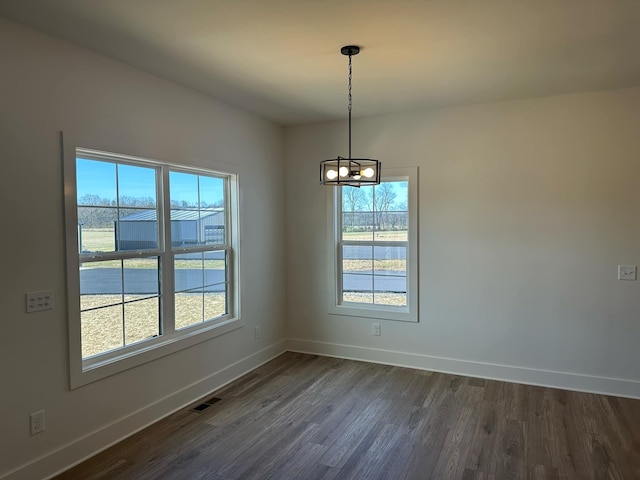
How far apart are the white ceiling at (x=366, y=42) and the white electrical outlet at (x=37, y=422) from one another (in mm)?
2246


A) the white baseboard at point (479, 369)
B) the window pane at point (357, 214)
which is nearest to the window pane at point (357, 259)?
the window pane at point (357, 214)

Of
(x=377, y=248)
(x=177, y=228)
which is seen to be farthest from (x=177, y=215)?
(x=377, y=248)

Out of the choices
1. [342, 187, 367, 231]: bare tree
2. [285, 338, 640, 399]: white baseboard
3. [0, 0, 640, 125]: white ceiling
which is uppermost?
[0, 0, 640, 125]: white ceiling

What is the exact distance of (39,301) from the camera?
8.27 feet

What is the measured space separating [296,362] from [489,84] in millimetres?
3322

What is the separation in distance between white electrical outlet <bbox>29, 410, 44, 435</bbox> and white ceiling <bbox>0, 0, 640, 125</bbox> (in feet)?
7.37

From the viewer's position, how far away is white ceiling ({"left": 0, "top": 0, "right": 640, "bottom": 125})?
Answer: 2260 millimetres

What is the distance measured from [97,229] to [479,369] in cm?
362

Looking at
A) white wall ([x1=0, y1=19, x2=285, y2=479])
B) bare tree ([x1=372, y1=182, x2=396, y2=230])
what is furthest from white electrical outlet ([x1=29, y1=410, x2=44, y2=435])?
bare tree ([x1=372, y1=182, x2=396, y2=230])

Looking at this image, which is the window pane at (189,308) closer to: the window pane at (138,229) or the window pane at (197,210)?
the window pane at (197,210)

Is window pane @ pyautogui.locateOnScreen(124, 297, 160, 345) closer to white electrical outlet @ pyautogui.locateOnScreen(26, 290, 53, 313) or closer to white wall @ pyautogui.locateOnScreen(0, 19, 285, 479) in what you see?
white wall @ pyautogui.locateOnScreen(0, 19, 285, 479)

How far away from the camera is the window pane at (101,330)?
9.44 ft

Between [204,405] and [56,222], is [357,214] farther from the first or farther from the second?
[56,222]

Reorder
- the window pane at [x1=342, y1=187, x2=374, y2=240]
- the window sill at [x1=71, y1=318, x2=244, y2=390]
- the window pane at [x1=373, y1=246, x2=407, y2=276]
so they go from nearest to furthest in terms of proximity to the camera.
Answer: the window sill at [x1=71, y1=318, x2=244, y2=390], the window pane at [x1=373, y1=246, x2=407, y2=276], the window pane at [x1=342, y1=187, x2=374, y2=240]
